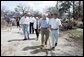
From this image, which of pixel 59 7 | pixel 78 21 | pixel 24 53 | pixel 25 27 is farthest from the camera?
pixel 59 7

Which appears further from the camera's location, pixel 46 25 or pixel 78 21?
pixel 78 21

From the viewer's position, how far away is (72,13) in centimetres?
4509

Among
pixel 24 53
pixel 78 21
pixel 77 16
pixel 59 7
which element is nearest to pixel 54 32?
pixel 24 53

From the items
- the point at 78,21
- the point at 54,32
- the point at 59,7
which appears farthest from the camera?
the point at 59,7

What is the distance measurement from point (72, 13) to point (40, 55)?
33.9 meters

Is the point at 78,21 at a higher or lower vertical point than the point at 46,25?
lower

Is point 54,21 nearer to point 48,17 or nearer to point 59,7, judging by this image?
point 48,17

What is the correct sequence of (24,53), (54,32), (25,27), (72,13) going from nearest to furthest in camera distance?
(24,53) < (54,32) < (25,27) < (72,13)

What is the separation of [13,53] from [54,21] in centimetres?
266

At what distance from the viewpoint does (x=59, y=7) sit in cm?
4969

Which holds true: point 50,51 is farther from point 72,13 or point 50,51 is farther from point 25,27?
point 72,13

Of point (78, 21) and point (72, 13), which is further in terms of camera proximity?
point (72, 13)

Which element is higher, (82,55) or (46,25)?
(46,25)

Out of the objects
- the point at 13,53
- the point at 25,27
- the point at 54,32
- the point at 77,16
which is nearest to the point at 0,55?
the point at 13,53
